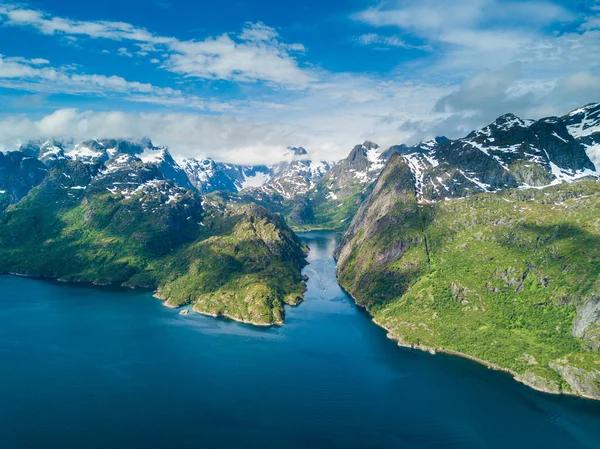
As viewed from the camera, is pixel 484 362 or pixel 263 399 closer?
pixel 263 399

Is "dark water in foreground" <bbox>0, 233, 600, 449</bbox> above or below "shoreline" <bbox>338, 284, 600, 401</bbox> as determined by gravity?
below

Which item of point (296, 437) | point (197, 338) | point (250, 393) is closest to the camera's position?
point (296, 437)

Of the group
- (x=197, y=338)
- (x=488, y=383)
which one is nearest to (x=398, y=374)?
(x=488, y=383)

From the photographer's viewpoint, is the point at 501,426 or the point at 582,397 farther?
the point at 582,397

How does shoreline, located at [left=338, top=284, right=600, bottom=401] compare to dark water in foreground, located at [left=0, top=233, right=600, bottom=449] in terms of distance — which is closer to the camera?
dark water in foreground, located at [left=0, top=233, right=600, bottom=449]

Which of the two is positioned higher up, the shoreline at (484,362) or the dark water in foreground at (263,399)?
the shoreline at (484,362)

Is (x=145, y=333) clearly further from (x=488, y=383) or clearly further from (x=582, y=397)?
(x=582, y=397)

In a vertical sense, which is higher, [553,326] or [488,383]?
[553,326]

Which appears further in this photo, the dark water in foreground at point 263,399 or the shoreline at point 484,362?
the shoreline at point 484,362
